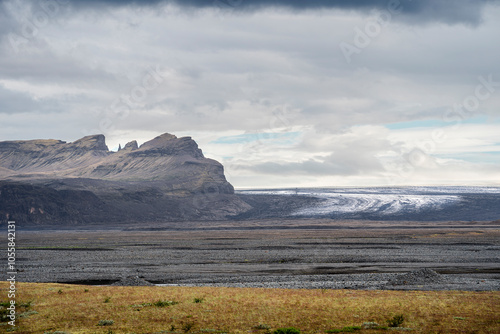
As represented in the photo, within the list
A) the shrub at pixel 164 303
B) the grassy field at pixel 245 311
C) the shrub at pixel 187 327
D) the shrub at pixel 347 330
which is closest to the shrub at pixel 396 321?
the grassy field at pixel 245 311

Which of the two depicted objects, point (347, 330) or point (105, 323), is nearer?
point (347, 330)

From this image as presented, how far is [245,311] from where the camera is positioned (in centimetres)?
2152

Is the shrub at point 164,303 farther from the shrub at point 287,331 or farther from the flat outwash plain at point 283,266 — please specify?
the flat outwash plain at point 283,266

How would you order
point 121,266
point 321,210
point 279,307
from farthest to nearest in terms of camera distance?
1. point 321,210
2. point 121,266
3. point 279,307

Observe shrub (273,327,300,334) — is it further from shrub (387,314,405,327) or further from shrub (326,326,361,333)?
shrub (387,314,405,327)

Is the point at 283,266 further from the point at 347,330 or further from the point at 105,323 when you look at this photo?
the point at 347,330

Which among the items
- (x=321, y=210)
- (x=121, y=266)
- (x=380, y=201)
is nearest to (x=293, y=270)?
(x=121, y=266)

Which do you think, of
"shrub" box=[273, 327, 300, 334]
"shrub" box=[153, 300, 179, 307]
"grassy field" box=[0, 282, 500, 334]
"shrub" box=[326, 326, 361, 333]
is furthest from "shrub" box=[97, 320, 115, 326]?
"shrub" box=[326, 326, 361, 333]

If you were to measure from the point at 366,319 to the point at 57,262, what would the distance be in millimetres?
42295

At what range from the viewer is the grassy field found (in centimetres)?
1862

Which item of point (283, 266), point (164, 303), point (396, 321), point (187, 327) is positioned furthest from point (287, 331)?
point (283, 266)

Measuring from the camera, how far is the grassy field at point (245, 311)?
61.1 feet

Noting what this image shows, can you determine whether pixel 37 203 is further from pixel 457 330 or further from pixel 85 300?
pixel 457 330

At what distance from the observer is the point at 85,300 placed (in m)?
24.6
